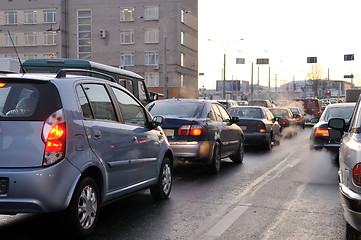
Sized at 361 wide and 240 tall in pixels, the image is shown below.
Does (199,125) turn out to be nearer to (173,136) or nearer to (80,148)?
(173,136)

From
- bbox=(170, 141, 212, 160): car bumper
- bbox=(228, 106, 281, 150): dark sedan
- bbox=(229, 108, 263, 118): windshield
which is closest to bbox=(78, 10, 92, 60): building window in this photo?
bbox=(229, 108, 263, 118): windshield

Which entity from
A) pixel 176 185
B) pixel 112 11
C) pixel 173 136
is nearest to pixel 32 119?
pixel 176 185

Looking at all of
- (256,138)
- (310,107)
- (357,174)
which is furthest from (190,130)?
(310,107)

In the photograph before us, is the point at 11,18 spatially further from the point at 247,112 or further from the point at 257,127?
the point at 257,127

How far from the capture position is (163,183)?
25.2ft

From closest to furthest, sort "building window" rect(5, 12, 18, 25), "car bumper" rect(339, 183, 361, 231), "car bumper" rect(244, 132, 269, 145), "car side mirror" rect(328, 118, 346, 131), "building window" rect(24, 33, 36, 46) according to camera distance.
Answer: "car bumper" rect(339, 183, 361, 231), "car side mirror" rect(328, 118, 346, 131), "car bumper" rect(244, 132, 269, 145), "building window" rect(24, 33, 36, 46), "building window" rect(5, 12, 18, 25)

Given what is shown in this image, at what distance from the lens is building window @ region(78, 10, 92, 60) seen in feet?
216

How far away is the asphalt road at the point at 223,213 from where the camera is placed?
5.62m

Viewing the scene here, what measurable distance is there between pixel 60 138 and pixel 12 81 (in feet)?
2.77

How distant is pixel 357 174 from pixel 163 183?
387cm

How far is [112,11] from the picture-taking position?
214 ft

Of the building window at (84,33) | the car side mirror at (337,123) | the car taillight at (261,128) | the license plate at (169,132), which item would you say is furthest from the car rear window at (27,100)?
the building window at (84,33)

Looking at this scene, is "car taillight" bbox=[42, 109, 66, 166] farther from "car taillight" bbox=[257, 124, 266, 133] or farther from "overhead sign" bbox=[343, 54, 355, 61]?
"overhead sign" bbox=[343, 54, 355, 61]

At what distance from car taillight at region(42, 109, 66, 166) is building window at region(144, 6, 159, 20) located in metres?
59.9
